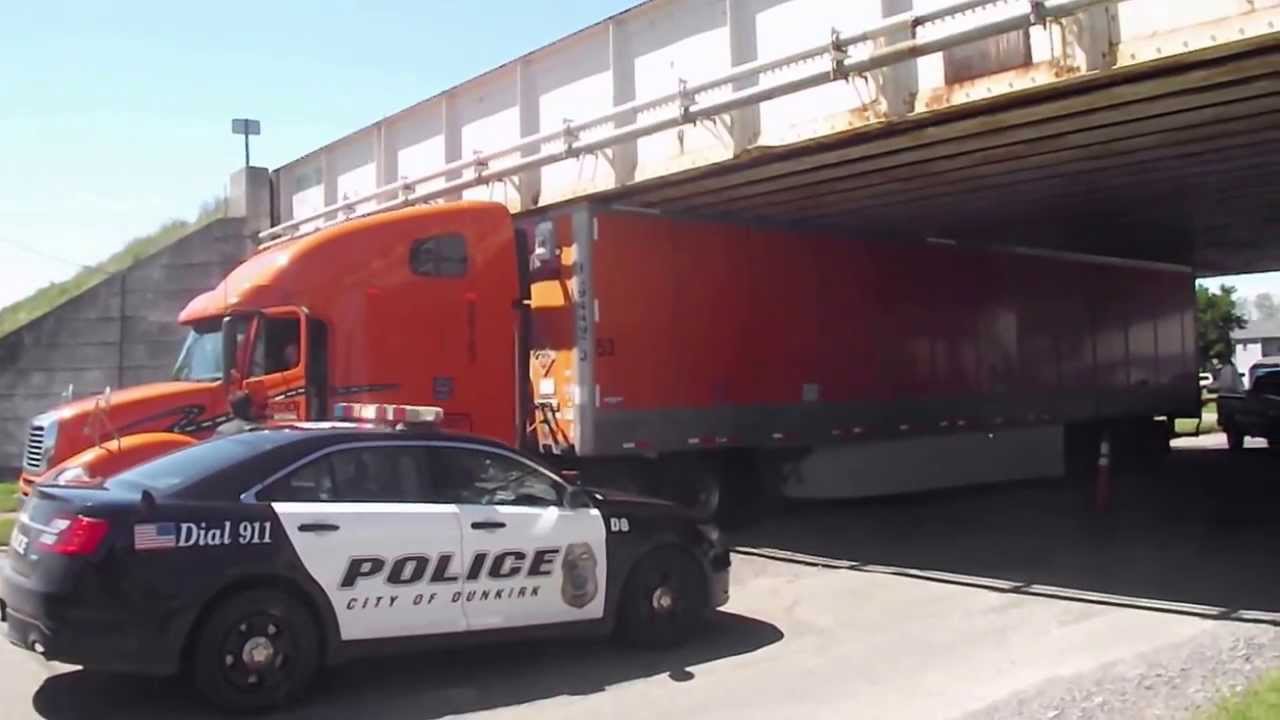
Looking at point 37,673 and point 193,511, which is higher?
point 193,511

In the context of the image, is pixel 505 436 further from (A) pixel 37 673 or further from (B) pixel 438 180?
(A) pixel 37 673

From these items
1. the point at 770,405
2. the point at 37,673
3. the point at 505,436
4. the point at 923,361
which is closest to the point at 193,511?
the point at 37,673

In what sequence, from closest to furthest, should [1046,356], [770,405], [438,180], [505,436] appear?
[505,436] → [770,405] → [438,180] → [1046,356]

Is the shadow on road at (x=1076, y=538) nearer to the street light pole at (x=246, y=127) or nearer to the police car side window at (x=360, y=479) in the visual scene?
the police car side window at (x=360, y=479)

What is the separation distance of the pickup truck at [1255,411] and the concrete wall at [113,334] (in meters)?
20.0

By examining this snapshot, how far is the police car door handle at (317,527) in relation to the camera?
6.21 m

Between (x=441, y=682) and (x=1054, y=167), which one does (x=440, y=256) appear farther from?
(x=1054, y=167)

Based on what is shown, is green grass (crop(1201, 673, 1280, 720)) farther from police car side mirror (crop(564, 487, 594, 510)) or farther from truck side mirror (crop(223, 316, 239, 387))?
truck side mirror (crop(223, 316, 239, 387))

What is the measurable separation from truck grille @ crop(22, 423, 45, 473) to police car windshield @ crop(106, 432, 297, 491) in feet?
15.3

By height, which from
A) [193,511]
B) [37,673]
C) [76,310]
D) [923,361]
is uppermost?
[76,310]

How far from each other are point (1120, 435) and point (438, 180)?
41.8ft

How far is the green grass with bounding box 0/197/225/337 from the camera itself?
21219mm

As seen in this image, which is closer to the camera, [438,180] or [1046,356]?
[438,180]

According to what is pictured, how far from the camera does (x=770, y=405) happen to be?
533 inches
